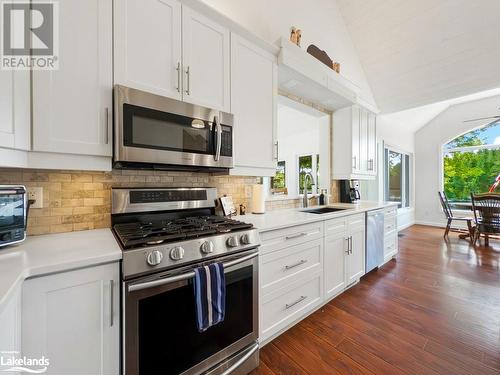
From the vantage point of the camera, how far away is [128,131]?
4.13 feet

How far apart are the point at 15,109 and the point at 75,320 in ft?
3.12

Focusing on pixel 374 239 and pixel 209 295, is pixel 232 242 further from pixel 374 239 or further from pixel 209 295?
pixel 374 239

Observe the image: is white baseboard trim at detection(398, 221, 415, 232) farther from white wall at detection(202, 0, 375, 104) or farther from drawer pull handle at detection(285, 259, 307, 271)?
drawer pull handle at detection(285, 259, 307, 271)

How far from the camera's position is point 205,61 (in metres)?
1.61

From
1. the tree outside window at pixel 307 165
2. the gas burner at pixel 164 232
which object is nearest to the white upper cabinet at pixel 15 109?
the gas burner at pixel 164 232

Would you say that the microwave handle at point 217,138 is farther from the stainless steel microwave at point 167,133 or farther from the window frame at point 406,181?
the window frame at point 406,181

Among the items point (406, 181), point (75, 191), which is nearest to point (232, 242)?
point (75, 191)

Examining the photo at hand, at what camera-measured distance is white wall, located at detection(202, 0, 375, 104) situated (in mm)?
2174

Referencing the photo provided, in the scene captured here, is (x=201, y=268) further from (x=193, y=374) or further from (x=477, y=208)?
(x=477, y=208)

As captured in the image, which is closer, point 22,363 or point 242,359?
point 22,363

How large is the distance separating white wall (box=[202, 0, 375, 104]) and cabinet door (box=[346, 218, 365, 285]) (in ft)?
7.49

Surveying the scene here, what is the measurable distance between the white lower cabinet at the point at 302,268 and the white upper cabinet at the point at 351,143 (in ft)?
3.04

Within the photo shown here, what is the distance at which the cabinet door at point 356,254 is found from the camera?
8.25 feet

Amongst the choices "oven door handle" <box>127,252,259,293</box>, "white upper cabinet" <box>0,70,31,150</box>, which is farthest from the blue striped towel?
"white upper cabinet" <box>0,70,31,150</box>
